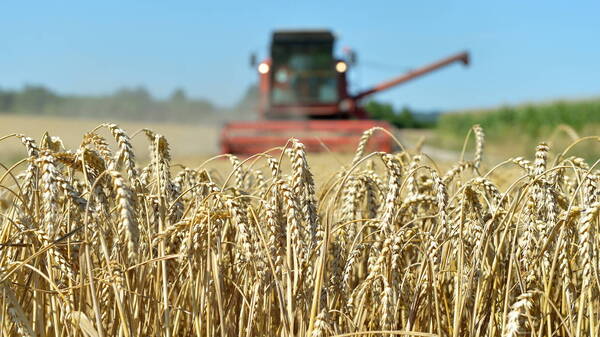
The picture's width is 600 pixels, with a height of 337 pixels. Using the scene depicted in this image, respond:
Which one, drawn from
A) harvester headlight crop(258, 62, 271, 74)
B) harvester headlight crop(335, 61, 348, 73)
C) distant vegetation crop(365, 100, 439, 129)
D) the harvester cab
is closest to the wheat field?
the harvester cab

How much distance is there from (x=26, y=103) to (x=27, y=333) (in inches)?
2546

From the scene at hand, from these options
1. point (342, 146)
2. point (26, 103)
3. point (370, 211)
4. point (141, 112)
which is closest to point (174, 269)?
point (370, 211)

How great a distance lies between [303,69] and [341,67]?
916mm

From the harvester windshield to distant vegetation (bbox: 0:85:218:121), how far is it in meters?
29.3

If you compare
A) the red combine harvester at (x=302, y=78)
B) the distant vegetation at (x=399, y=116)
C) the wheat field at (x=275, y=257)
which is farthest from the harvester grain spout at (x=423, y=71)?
the distant vegetation at (x=399, y=116)

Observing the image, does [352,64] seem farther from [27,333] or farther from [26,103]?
[26,103]

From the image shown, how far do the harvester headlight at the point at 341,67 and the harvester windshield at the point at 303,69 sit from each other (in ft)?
0.43

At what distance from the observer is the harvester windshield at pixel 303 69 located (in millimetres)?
17906

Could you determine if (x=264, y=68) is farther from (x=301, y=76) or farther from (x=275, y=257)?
(x=275, y=257)

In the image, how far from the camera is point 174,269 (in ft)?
7.58

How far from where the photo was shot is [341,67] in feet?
59.6

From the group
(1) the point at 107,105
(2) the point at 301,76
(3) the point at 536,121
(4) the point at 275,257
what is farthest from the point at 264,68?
(1) the point at 107,105

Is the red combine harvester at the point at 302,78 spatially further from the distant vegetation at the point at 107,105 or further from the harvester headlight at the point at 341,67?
the distant vegetation at the point at 107,105

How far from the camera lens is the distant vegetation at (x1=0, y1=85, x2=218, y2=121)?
5321 cm
